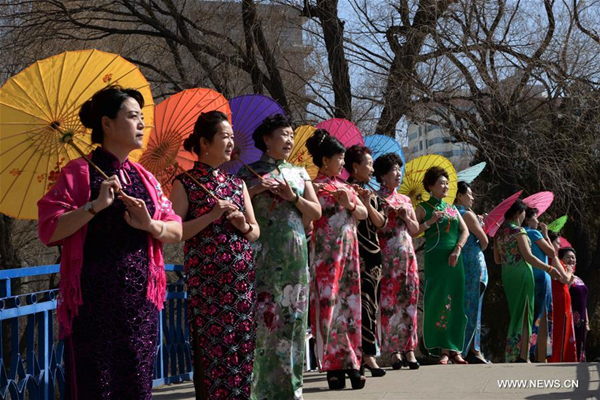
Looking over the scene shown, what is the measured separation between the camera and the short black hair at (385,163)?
8.35 meters

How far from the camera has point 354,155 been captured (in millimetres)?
7648

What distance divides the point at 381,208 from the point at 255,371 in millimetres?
2578

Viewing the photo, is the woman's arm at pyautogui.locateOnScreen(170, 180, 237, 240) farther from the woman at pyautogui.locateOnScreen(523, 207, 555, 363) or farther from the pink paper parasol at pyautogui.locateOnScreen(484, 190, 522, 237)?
the woman at pyautogui.locateOnScreen(523, 207, 555, 363)

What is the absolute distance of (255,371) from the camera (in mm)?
5625

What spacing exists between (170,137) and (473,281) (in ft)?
17.2

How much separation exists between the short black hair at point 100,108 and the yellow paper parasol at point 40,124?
0.20 meters

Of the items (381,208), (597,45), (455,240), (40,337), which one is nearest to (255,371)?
(40,337)

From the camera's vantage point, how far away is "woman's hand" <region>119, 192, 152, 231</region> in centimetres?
365

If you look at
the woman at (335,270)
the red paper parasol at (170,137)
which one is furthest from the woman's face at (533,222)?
the red paper parasol at (170,137)

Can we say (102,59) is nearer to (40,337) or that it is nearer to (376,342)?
(40,337)

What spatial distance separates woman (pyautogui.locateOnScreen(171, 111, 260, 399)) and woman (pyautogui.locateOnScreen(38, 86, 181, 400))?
948 millimetres

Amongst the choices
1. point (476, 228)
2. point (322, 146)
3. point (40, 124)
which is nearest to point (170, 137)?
point (40, 124)

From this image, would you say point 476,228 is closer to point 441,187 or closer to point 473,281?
point 473,281

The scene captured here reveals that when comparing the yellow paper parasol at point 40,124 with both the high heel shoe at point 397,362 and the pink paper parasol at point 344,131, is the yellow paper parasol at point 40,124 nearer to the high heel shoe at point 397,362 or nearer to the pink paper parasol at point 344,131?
the pink paper parasol at point 344,131
